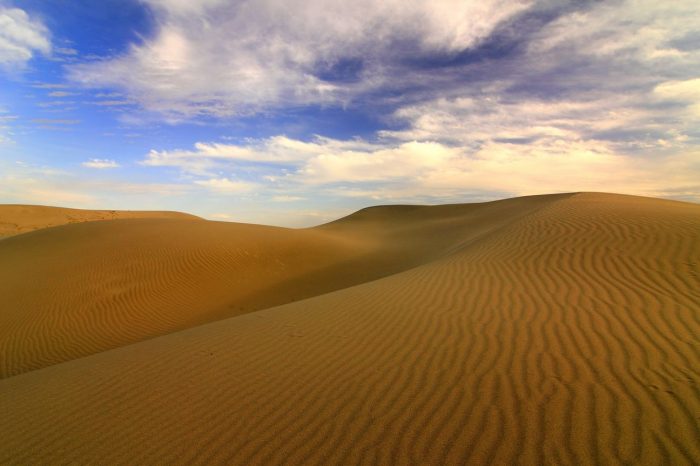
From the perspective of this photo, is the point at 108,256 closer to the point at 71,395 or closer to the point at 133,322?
the point at 133,322

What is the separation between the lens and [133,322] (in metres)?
10.5

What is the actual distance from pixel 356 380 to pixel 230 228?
18.7m

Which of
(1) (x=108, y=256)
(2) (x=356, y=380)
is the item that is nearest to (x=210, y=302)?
(1) (x=108, y=256)

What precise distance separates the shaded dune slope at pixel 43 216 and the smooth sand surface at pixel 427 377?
43.0m

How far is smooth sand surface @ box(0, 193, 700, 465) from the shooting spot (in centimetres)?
277

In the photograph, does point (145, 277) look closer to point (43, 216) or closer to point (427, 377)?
point (427, 377)

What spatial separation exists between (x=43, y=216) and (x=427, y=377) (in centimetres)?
5861

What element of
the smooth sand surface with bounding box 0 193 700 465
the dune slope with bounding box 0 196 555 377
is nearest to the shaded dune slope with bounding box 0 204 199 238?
the dune slope with bounding box 0 196 555 377

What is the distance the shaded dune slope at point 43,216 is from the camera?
137 feet

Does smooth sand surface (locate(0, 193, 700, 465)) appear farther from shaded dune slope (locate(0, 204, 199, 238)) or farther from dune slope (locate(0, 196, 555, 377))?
shaded dune slope (locate(0, 204, 199, 238))

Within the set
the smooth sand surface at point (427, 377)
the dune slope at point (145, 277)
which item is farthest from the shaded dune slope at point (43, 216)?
the smooth sand surface at point (427, 377)

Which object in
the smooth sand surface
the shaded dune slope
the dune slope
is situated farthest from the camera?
the shaded dune slope

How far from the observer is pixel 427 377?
3.71 meters

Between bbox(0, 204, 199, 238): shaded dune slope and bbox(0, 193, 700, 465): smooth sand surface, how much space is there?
43.0 metres
